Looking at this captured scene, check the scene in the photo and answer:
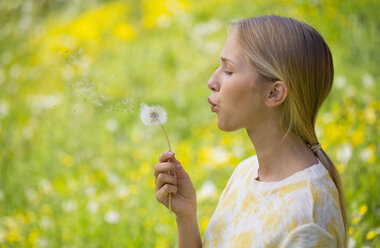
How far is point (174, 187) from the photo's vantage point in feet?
3.56

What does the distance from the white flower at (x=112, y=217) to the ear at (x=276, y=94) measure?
5.17 ft

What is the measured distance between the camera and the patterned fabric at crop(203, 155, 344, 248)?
2.86 feet

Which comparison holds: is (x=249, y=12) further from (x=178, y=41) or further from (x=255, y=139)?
(x=255, y=139)

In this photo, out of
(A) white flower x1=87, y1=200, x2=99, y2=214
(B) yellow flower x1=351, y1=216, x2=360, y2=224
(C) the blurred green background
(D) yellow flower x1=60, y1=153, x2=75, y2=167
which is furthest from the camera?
(D) yellow flower x1=60, y1=153, x2=75, y2=167

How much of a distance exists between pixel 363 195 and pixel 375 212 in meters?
0.10

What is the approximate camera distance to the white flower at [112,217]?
2.27 m

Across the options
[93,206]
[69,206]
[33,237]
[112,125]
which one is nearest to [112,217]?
[93,206]

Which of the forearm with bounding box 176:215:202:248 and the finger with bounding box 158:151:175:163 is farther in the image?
the forearm with bounding box 176:215:202:248

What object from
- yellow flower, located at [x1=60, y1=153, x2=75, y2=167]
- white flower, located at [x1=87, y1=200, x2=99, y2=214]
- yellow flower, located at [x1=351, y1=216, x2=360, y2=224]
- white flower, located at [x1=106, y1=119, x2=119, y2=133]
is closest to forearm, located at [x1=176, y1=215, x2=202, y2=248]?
yellow flower, located at [x1=351, y1=216, x2=360, y2=224]

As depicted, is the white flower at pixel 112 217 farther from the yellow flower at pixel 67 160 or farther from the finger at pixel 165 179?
the finger at pixel 165 179

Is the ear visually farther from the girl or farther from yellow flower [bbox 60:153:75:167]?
yellow flower [bbox 60:153:75:167]

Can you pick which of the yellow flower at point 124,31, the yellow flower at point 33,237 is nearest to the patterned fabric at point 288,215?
the yellow flower at point 33,237

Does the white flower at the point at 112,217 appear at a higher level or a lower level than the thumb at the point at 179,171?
lower

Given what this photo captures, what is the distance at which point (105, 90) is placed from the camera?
1.12 m
